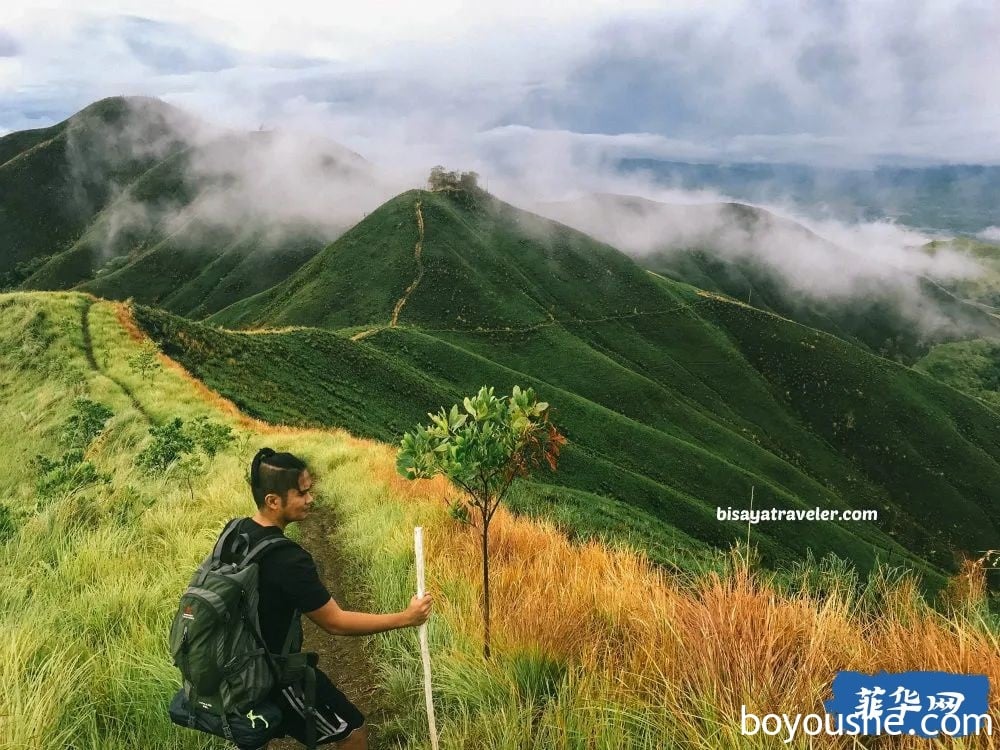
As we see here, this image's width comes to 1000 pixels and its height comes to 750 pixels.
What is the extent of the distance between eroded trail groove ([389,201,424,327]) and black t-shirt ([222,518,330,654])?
299ft

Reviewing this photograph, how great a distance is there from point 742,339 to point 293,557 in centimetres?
13833

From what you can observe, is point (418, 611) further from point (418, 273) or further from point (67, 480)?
point (418, 273)

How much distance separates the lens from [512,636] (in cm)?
464

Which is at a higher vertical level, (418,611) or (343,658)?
(418,611)

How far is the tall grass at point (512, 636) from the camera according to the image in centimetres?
363

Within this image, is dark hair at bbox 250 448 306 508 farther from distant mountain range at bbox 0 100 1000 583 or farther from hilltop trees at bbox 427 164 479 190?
hilltop trees at bbox 427 164 479 190

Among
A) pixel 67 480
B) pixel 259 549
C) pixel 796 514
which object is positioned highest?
pixel 259 549

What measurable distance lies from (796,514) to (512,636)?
227ft

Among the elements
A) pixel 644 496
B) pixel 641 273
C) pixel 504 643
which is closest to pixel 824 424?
pixel 641 273

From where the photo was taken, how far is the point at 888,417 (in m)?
117

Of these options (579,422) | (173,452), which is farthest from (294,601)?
(579,422)

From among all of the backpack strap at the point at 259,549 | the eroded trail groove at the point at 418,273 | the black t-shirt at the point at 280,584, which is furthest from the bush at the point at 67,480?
the eroded trail groove at the point at 418,273

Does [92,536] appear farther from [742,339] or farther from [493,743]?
[742,339]

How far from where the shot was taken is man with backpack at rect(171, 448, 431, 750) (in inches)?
129
